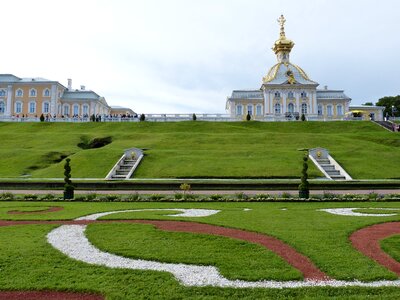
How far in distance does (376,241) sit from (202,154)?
2860 cm

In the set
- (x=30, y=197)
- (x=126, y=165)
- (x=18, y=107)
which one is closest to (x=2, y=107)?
(x=18, y=107)

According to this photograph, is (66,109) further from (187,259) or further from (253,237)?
(187,259)

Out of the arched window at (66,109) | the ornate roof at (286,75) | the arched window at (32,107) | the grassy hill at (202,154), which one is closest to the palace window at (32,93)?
the arched window at (32,107)

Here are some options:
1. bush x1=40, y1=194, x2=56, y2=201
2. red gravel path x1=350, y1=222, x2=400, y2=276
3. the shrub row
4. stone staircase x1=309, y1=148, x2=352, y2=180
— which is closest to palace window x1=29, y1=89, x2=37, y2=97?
stone staircase x1=309, y1=148, x2=352, y2=180

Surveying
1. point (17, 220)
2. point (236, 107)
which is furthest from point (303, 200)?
point (236, 107)

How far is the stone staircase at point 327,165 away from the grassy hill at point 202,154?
0.74 metres

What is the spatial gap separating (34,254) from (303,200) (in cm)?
1551

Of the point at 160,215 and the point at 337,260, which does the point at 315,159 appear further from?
the point at 337,260

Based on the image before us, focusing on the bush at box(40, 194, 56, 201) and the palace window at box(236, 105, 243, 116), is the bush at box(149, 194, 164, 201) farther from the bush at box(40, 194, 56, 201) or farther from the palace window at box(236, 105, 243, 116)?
the palace window at box(236, 105, 243, 116)

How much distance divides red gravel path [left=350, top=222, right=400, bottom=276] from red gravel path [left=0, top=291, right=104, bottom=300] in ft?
19.5

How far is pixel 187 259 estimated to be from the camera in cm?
835

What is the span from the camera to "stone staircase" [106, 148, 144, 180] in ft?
104

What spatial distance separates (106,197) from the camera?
70.4ft

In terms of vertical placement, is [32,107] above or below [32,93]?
below
